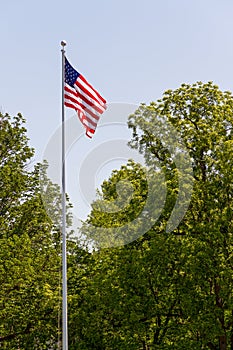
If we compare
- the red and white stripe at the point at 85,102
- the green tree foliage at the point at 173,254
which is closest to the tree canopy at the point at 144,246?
the green tree foliage at the point at 173,254

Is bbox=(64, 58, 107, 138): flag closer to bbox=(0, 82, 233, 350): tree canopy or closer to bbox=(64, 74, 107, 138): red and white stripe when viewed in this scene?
bbox=(64, 74, 107, 138): red and white stripe

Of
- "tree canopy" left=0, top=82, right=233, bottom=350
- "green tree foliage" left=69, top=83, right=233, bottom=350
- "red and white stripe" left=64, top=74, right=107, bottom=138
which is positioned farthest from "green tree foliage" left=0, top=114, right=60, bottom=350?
"red and white stripe" left=64, top=74, right=107, bottom=138

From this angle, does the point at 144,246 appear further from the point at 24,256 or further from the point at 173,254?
the point at 24,256

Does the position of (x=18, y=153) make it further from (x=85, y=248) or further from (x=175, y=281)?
(x=175, y=281)

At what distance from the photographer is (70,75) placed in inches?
592

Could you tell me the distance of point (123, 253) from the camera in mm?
20719

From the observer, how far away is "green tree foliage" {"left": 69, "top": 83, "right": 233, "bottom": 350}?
1941cm

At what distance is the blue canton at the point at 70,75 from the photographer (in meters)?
14.9

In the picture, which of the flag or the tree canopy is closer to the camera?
the flag

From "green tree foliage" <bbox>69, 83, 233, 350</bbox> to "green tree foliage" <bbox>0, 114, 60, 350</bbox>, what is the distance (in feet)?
4.82

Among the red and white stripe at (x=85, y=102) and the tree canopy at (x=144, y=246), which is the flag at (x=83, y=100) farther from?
the tree canopy at (x=144, y=246)

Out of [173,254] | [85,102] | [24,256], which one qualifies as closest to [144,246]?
[173,254]

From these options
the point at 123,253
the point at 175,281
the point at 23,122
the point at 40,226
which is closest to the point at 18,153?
the point at 23,122

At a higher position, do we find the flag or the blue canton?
the blue canton
